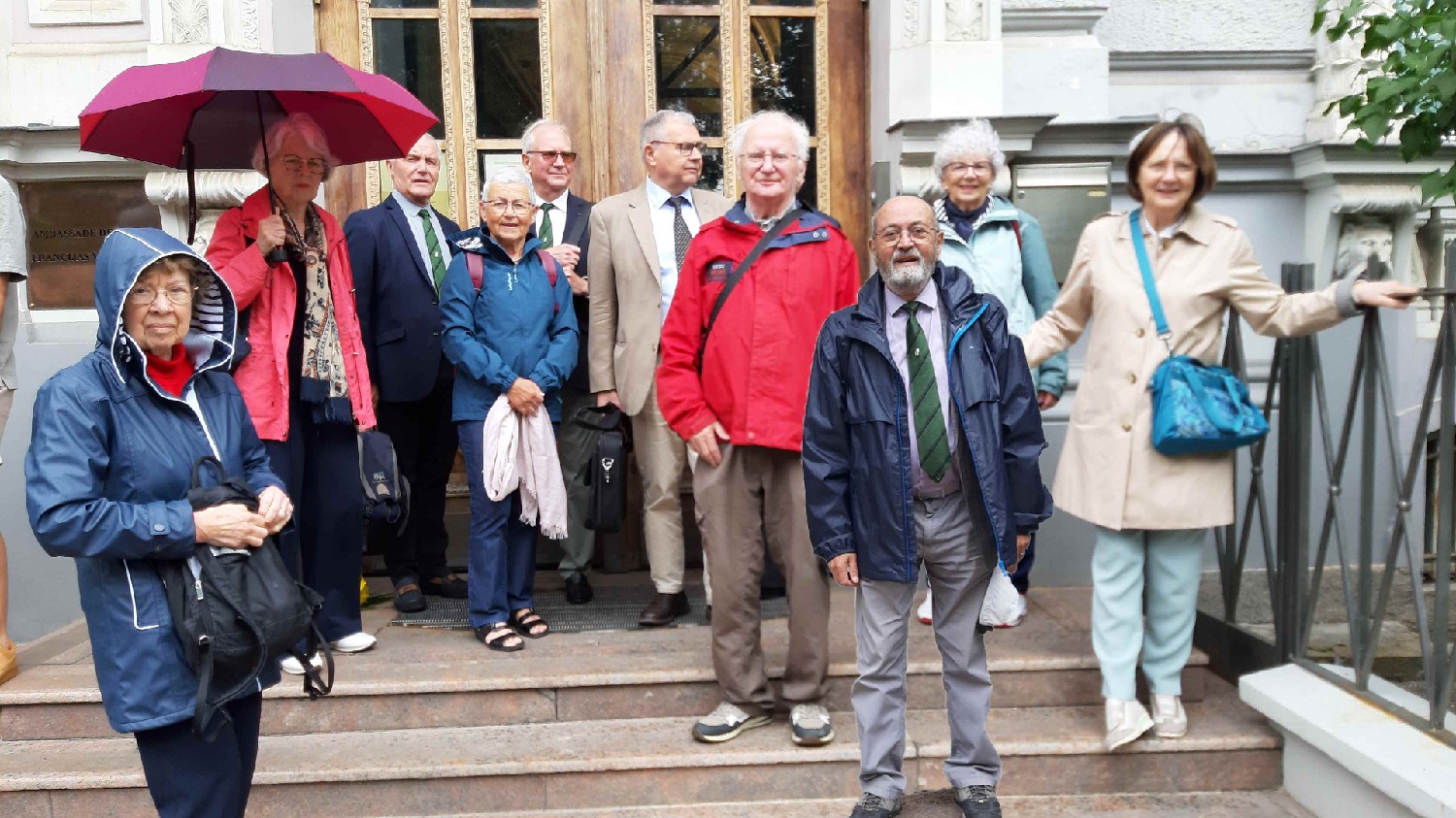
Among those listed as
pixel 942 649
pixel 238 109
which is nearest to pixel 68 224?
pixel 238 109

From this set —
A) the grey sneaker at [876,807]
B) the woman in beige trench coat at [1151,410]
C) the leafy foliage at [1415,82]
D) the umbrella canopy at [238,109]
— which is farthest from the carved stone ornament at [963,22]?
the grey sneaker at [876,807]

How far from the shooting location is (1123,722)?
3.60m

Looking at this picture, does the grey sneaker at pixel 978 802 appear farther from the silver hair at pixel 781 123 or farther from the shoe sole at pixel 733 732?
the silver hair at pixel 781 123

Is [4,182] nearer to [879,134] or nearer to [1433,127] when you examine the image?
[879,134]

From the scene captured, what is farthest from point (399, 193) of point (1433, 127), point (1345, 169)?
point (1345, 169)

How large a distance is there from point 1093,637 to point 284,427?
103 inches

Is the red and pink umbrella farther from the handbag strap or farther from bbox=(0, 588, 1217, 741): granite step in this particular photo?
the handbag strap

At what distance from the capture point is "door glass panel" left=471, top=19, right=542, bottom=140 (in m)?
5.39

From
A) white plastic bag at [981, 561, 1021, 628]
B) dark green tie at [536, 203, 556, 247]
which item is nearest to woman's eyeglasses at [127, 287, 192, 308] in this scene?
white plastic bag at [981, 561, 1021, 628]

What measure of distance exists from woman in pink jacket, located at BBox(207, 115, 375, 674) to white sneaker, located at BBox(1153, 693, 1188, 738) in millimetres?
2639

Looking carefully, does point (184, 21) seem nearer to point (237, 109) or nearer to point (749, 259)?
point (237, 109)

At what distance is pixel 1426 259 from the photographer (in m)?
5.35

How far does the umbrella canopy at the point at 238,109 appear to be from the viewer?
10.7 feet

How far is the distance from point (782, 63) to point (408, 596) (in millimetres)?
2897
